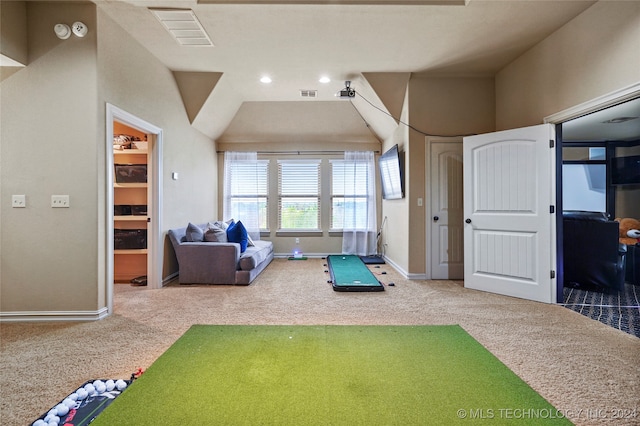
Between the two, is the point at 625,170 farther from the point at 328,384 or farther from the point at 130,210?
the point at 130,210

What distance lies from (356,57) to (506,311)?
134 inches

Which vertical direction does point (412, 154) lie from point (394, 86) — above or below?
below

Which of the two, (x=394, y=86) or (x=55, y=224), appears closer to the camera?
(x=55, y=224)

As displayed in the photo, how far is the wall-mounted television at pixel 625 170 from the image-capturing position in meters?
5.29

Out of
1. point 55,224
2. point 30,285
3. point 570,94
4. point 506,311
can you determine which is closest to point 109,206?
point 55,224

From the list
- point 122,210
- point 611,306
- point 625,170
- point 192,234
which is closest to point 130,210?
point 122,210

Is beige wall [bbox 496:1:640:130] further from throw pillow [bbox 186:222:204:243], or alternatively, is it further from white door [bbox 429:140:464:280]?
throw pillow [bbox 186:222:204:243]

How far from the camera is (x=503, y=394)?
1602 millimetres

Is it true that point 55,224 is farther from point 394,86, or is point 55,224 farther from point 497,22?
point 497,22

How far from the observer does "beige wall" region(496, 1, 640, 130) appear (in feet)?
7.88

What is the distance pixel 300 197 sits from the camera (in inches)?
250

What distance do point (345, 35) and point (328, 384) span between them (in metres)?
3.31

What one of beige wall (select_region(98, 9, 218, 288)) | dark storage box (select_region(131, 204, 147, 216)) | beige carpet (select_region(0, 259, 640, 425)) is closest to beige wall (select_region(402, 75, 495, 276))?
beige carpet (select_region(0, 259, 640, 425))

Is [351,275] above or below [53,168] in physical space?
below
